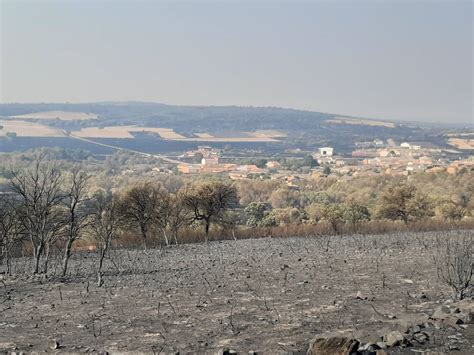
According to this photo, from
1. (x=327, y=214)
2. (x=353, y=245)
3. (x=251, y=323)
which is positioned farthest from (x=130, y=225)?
(x=251, y=323)

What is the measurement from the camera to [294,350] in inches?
352

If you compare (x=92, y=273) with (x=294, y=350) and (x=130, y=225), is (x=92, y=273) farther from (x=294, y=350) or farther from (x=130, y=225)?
(x=130, y=225)

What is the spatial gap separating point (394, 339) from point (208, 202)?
2723 centimetres

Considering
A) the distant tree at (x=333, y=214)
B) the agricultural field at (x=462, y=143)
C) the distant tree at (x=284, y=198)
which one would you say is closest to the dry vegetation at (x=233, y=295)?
the distant tree at (x=333, y=214)

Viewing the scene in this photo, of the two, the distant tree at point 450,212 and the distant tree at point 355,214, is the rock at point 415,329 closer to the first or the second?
the distant tree at point 355,214

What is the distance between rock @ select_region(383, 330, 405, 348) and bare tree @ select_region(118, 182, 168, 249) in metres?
23.5

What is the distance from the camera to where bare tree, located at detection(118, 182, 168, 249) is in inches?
1273

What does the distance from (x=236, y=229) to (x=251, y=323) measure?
2834 centimetres

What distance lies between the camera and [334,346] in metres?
8.12

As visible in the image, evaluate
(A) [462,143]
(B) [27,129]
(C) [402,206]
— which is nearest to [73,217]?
(C) [402,206]

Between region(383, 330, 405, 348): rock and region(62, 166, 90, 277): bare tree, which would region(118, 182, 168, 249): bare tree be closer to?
region(62, 166, 90, 277): bare tree

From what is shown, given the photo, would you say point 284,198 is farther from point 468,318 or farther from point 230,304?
point 468,318

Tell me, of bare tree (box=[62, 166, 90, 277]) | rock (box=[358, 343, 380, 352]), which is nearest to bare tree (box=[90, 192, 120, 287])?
bare tree (box=[62, 166, 90, 277])

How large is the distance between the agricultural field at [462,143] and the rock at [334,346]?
14646 cm
